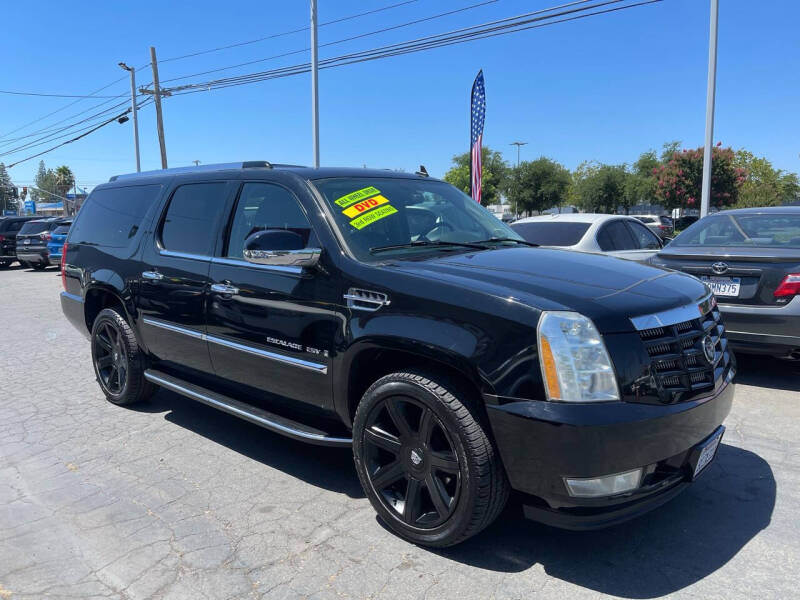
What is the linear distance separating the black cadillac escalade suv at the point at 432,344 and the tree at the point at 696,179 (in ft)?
146

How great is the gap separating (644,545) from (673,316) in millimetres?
1124

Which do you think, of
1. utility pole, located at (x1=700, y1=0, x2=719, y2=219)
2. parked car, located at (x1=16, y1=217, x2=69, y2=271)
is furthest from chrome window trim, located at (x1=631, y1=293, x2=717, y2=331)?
parked car, located at (x1=16, y1=217, x2=69, y2=271)

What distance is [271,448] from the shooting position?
13.8 ft

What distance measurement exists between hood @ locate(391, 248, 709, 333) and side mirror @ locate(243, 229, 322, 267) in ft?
1.51

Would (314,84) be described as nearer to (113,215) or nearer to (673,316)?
(113,215)

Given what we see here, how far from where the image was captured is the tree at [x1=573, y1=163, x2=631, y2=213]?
58.4 meters

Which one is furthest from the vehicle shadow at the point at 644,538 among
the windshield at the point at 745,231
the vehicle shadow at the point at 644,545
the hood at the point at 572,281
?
the windshield at the point at 745,231

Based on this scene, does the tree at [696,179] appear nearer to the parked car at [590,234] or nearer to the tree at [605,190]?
the tree at [605,190]

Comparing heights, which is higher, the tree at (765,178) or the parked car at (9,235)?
the tree at (765,178)

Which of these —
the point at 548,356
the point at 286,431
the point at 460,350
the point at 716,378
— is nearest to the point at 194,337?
the point at 286,431

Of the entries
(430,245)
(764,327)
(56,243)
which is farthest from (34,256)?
(764,327)

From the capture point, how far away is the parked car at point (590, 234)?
7559mm

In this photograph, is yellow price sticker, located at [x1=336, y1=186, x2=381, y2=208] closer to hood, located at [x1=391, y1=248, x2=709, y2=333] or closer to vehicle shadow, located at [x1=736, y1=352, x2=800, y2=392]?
hood, located at [x1=391, y1=248, x2=709, y2=333]

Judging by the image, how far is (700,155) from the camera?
142 feet
